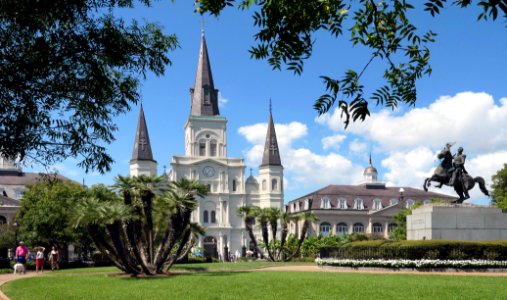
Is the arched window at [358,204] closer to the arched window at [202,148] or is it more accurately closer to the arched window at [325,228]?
the arched window at [325,228]

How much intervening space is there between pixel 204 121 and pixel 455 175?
73.9m

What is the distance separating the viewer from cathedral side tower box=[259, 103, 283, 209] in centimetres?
9700

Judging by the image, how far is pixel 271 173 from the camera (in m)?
98.0

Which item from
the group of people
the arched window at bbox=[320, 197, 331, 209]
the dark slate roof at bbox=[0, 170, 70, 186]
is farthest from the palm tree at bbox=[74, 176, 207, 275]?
the arched window at bbox=[320, 197, 331, 209]

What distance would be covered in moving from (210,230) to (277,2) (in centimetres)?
8818

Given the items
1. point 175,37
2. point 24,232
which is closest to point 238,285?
point 175,37

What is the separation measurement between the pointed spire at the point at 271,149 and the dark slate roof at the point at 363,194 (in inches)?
318

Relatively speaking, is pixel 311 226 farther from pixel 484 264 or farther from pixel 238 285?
pixel 238 285

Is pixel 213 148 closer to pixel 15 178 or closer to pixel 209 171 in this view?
pixel 209 171

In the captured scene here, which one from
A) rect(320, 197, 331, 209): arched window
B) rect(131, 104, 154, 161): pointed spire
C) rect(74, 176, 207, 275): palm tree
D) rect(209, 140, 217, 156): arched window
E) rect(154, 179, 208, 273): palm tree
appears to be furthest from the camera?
rect(209, 140, 217, 156): arched window

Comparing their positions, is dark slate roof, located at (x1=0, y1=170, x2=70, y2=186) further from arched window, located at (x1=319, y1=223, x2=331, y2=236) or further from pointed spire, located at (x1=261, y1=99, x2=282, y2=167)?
arched window, located at (x1=319, y1=223, x2=331, y2=236)

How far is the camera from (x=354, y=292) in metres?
15.9

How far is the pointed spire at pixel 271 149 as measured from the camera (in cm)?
9862

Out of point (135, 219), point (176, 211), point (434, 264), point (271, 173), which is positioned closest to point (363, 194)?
point (271, 173)
